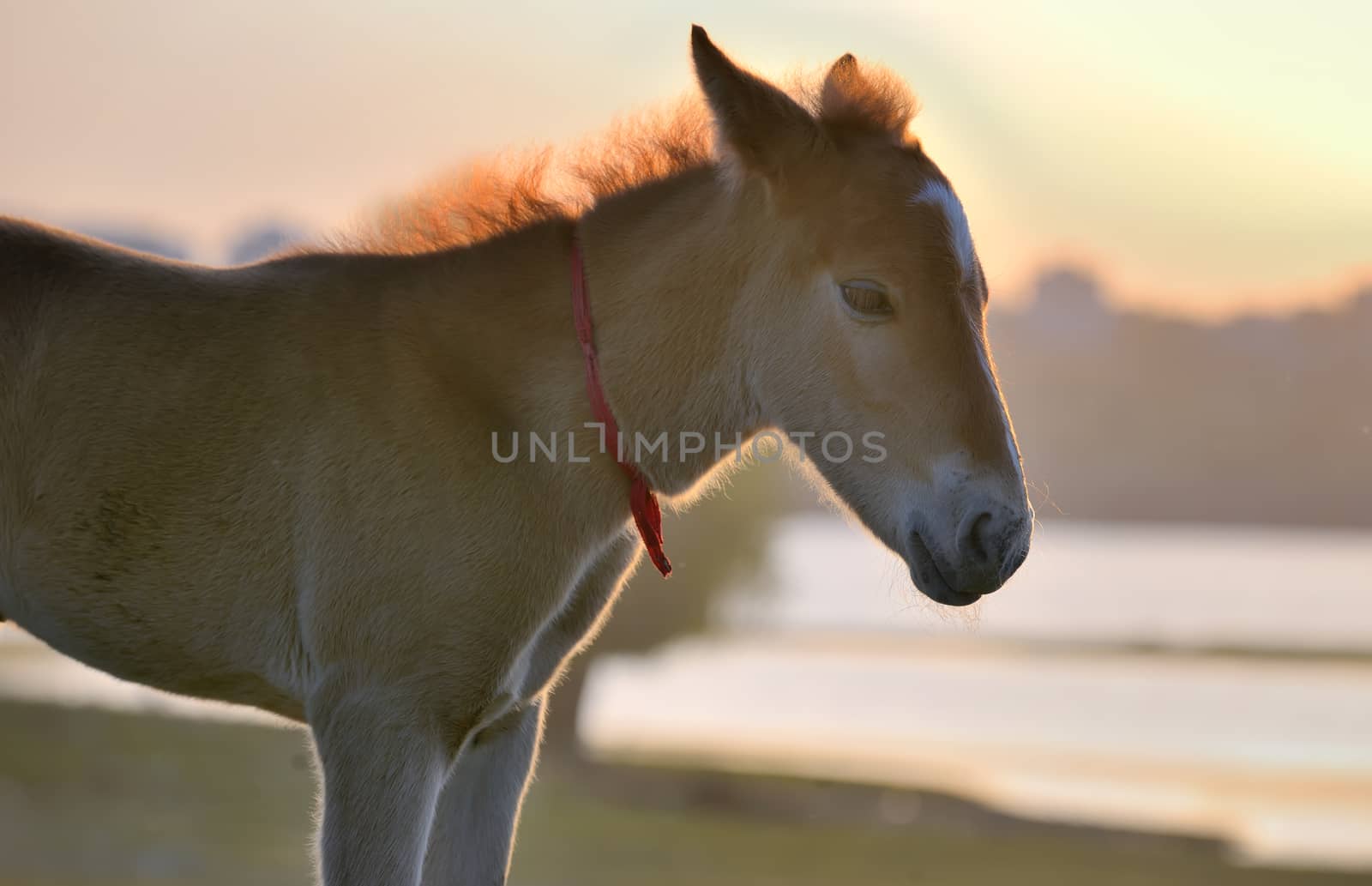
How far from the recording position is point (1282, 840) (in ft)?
78.6

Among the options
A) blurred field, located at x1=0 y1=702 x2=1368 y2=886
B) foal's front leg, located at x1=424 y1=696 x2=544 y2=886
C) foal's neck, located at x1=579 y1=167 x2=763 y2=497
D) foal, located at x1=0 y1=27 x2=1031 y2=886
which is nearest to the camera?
foal, located at x1=0 y1=27 x2=1031 y2=886

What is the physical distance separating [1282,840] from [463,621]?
24.8m

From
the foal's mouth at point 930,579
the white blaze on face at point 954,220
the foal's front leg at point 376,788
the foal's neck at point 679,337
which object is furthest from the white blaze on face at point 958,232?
the foal's front leg at point 376,788

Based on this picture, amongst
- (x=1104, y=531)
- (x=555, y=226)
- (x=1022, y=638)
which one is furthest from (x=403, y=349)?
(x=1104, y=531)

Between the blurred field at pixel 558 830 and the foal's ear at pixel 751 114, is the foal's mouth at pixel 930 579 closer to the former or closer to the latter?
the foal's ear at pixel 751 114

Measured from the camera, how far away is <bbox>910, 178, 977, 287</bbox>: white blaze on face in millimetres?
3441

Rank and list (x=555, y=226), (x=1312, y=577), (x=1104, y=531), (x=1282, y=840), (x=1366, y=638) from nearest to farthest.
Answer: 1. (x=555, y=226)
2. (x=1282, y=840)
3. (x=1366, y=638)
4. (x=1312, y=577)
5. (x=1104, y=531)

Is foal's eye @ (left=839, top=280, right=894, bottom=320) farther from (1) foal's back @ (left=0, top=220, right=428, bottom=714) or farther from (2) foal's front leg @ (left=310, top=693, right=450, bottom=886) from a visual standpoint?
(2) foal's front leg @ (left=310, top=693, right=450, bottom=886)

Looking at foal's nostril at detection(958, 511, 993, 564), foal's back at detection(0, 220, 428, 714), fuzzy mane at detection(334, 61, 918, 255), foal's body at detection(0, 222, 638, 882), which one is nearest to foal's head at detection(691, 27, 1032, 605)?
foal's nostril at detection(958, 511, 993, 564)

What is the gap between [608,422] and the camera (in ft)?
11.9

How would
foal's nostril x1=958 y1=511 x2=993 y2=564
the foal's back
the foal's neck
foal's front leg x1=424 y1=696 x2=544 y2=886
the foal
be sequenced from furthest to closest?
foal's front leg x1=424 y1=696 x2=544 y2=886 → the foal's neck → the foal's back → the foal → foal's nostril x1=958 y1=511 x2=993 y2=564

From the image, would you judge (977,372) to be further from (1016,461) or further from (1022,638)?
(1022,638)

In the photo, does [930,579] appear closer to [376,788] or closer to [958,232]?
[958,232]

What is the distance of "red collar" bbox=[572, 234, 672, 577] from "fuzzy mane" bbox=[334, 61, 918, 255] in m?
0.29
